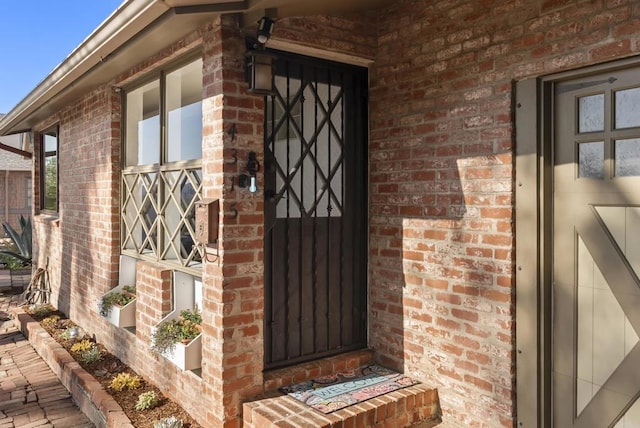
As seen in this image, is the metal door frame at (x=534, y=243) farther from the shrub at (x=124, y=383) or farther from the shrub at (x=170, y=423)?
the shrub at (x=124, y=383)

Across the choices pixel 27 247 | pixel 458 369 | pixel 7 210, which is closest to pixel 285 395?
Result: pixel 458 369

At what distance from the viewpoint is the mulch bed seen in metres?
3.23

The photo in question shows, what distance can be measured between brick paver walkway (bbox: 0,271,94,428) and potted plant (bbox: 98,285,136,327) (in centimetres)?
71

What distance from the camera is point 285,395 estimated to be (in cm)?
298

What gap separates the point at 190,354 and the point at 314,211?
1.22m

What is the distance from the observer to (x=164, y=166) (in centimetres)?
391

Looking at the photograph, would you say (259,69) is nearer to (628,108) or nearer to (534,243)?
(534,243)

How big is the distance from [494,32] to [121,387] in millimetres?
3473

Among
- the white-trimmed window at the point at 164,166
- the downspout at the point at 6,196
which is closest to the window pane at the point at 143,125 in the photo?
the white-trimmed window at the point at 164,166

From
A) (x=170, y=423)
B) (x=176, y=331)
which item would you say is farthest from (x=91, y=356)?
(x=170, y=423)

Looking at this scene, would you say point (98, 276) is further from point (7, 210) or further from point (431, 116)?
point (7, 210)

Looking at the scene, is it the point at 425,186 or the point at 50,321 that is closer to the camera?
the point at 425,186

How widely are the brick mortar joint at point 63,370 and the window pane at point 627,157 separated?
10.1 feet

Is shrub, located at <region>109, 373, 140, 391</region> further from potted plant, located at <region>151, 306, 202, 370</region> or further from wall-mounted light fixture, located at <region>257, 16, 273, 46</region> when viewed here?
wall-mounted light fixture, located at <region>257, 16, 273, 46</region>
